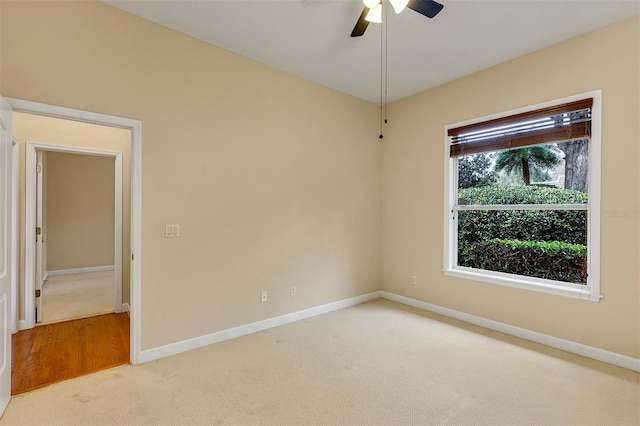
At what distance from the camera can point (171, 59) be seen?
9.25 ft

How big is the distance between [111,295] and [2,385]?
125 inches

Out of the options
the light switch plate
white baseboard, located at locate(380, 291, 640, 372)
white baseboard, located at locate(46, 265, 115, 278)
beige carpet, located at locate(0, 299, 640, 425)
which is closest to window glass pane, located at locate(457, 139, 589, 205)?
white baseboard, located at locate(380, 291, 640, 372)

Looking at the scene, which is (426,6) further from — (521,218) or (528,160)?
(521,218)

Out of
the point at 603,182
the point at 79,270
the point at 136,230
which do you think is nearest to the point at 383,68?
the point at 603,182

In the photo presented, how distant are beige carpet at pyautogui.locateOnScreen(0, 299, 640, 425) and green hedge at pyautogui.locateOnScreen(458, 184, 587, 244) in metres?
1.13

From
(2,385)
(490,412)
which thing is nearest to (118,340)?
(2,385)

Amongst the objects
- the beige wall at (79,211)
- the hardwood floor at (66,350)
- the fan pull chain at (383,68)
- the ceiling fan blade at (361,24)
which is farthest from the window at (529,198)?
the beige wall at (79,211)

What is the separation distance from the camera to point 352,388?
2.29 m

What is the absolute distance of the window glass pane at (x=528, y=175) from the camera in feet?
9.83

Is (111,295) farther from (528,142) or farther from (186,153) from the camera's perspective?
(528,142)

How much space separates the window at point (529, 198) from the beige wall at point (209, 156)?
55.9 inches

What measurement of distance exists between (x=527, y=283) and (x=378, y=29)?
2942 mm

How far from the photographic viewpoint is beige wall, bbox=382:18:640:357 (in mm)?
2611

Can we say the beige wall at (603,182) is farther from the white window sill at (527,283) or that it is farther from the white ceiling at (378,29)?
the white ceiling at (378,29)
